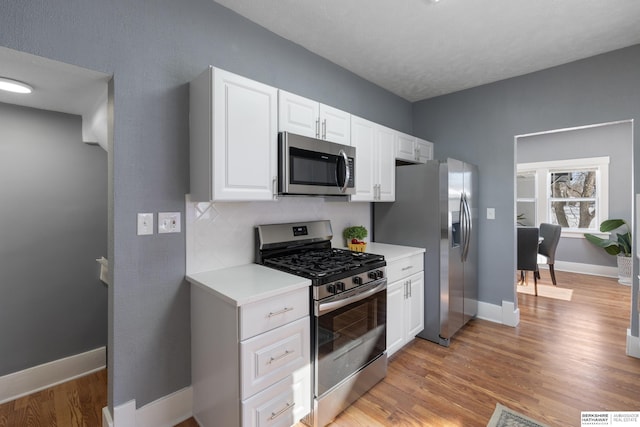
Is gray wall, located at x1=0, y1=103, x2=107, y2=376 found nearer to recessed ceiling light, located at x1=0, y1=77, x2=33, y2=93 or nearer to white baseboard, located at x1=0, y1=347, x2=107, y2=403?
white baseboard, located at x1=0, y1=347, x2=107, y2=403

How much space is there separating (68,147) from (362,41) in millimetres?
2484

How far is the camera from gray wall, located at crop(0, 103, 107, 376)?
208 centimetres

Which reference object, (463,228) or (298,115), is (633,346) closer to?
(463,228)

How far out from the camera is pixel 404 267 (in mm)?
2598

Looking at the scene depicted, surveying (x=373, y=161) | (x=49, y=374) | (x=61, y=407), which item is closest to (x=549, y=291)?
(x=373, y=161)

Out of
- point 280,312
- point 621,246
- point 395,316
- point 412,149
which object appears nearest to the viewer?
point 280,312

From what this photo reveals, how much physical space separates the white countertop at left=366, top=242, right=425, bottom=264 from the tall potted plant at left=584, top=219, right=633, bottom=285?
4.05 meters

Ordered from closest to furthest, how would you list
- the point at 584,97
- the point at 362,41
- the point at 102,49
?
the point at 102,49
the point at 362,41
the point at 584,97

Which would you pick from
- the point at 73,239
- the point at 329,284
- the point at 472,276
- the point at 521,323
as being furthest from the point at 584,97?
Answer: the point at 73,239

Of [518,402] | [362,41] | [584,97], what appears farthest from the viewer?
[584,97]

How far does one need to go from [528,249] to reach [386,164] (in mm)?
2857

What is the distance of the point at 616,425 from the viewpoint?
1823 millimetres

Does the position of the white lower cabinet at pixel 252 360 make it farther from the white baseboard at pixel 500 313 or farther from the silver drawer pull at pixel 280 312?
the white baseboard at pixel 500 313

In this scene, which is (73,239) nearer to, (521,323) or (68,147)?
(68,147)
